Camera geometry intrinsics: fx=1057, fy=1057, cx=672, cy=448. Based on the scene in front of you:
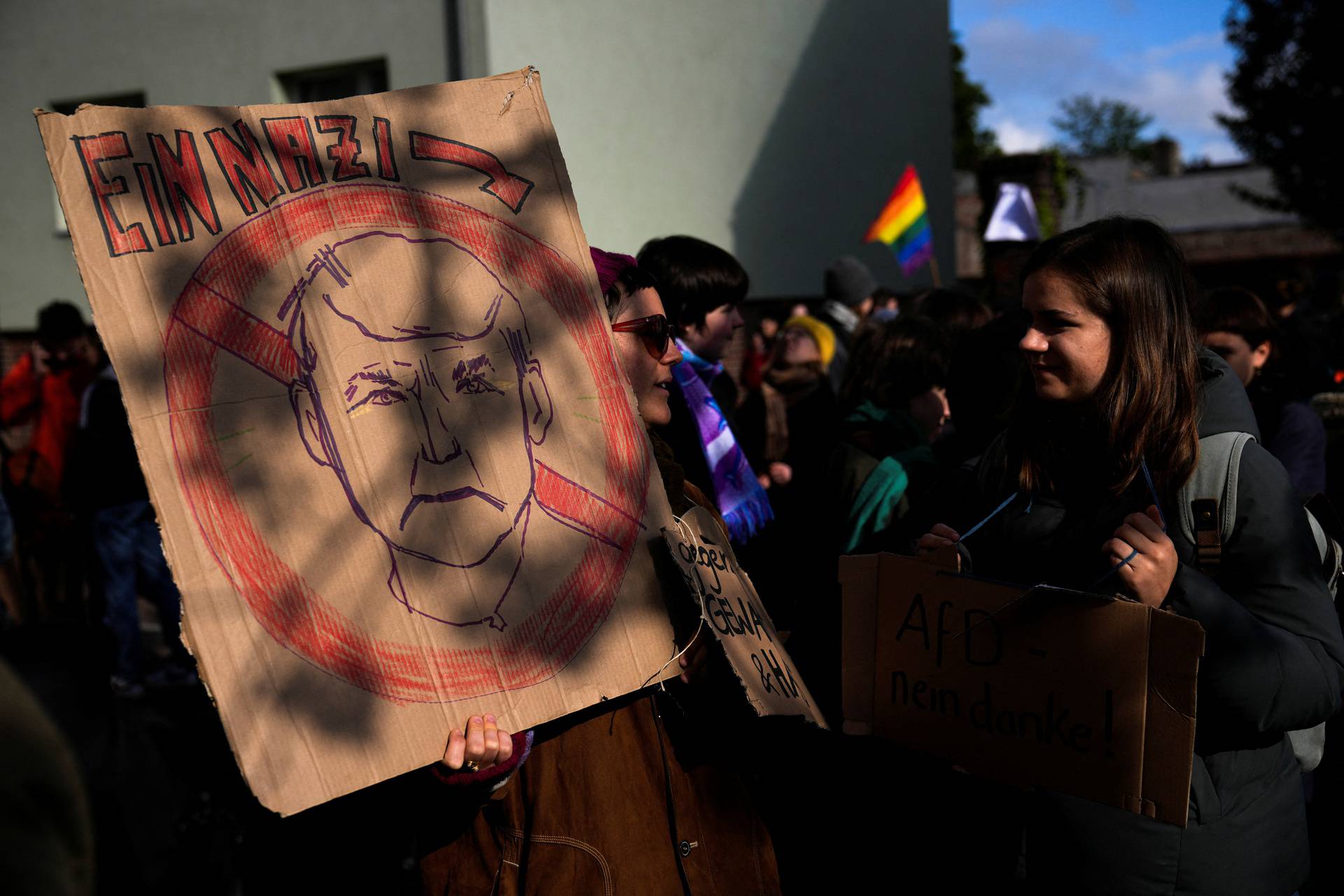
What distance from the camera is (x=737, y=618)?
1625 mm

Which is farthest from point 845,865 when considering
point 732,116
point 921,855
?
point 732,116

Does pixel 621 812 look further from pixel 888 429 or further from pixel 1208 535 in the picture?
pixel 888 429

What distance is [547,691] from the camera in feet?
4.84

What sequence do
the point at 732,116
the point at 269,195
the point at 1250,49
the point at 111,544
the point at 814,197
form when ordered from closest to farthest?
the point at 269,195
the point at 111,544
the point at 732,116
the point at 814,197
the point at 1250,49

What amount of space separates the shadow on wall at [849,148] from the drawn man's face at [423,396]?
1046cm

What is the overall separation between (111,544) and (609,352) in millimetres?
4828

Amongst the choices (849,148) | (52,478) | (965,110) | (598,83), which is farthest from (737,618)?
(965,110)

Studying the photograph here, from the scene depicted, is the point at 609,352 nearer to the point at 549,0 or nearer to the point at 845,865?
the point at 845,865

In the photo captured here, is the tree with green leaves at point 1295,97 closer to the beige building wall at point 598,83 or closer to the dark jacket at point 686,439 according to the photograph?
the beige building wall at point 598,83

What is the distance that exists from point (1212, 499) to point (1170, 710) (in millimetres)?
347

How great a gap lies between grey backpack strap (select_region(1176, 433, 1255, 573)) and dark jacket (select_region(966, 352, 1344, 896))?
0.5 inches

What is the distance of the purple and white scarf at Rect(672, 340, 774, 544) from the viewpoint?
3.05 m

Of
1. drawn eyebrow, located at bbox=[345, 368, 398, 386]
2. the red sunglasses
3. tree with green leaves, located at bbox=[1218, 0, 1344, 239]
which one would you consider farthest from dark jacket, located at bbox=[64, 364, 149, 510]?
tree with green leaves, located at bbox=[1218, 0, 1344, 239]

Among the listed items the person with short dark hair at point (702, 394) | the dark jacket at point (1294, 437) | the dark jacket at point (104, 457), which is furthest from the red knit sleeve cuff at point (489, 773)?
the dark jacket at point (104, 457)
